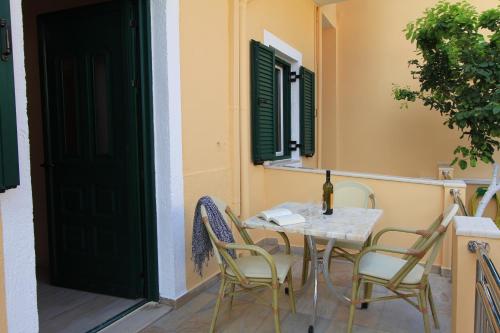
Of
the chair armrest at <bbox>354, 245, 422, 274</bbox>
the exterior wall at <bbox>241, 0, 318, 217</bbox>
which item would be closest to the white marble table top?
the chair armrest at <bbox>354, 245, 422, 274</bbox>

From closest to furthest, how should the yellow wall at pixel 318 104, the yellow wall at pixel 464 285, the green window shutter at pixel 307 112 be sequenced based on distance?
1. the yellow wall at pixel 464 285
2. the yellow wall at pixel 318 104
3. the green window shutter at pixel 307 112

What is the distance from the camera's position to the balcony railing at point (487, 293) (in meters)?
1.21

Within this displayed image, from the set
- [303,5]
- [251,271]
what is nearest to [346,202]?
[251,271]

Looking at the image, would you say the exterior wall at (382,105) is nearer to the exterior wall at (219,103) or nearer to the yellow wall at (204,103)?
the exterior wall at (219,103)

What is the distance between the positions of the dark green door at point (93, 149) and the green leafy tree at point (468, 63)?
306 centimetres

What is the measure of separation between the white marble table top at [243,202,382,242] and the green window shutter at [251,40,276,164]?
126 cm

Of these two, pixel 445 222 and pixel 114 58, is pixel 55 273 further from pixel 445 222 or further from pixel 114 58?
pixel 445 222

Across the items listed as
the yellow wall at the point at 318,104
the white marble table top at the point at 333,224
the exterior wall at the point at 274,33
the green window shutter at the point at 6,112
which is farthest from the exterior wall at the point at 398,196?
the green window shutter at the point at 6,112

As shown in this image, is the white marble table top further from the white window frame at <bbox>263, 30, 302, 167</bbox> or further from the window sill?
the white window frame at <bbox>263, 30, 302, 167</bbox>

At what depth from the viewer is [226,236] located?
2.56m

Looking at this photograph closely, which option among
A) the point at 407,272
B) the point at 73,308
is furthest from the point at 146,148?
the point at 407,272

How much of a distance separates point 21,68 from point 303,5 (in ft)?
14.1

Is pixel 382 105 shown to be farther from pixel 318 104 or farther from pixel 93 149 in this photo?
pixel 93 149

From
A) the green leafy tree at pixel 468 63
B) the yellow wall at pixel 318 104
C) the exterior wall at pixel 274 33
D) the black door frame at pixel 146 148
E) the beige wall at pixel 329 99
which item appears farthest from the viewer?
the beige wall at pixel 329 99
